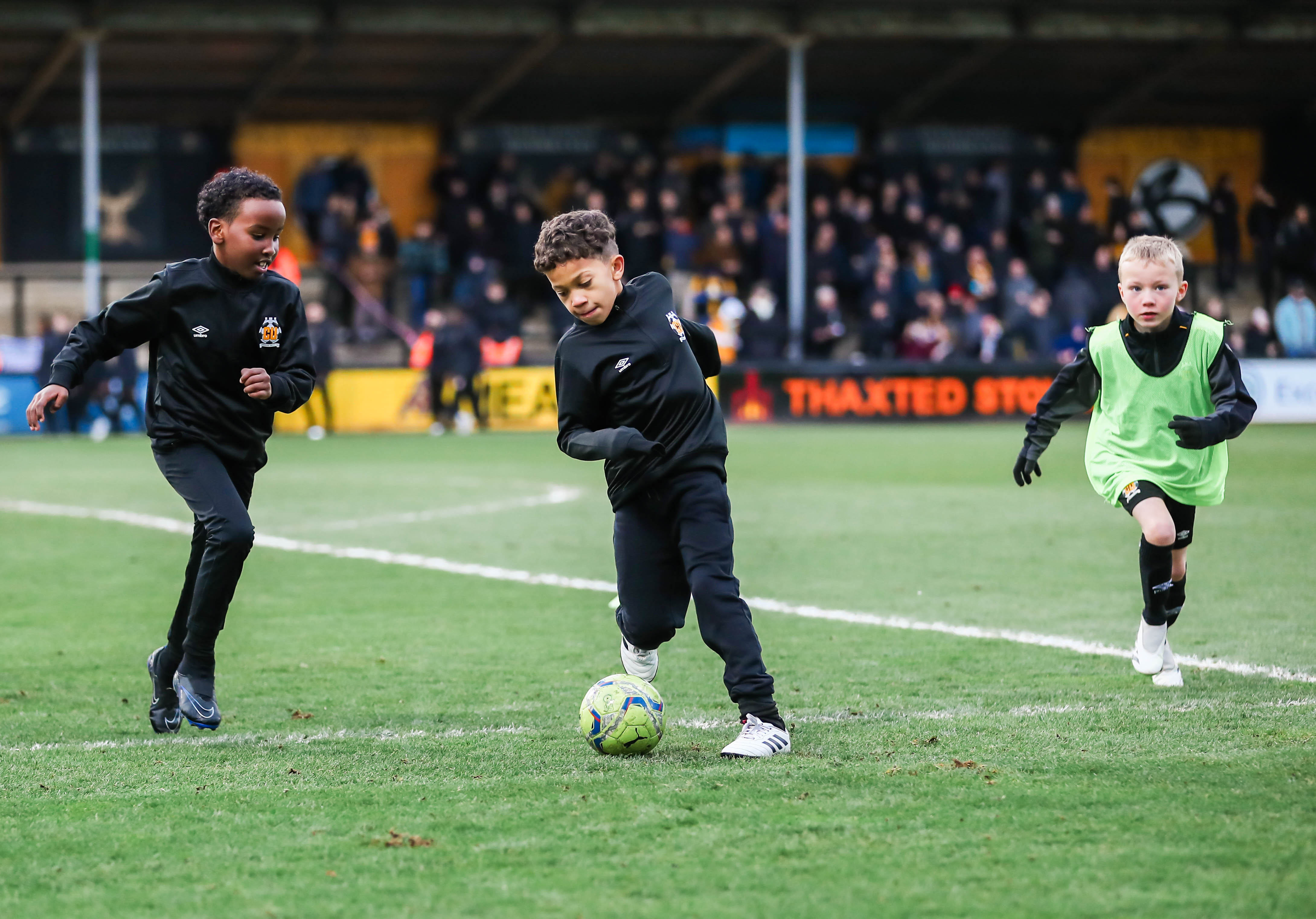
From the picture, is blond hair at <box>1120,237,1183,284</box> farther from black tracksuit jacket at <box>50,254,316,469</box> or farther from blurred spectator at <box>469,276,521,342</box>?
blurred spectator at <box>469,276,521,342</box>

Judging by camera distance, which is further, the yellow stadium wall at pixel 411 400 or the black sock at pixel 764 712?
the yellow stadium wall at pixel 411 400

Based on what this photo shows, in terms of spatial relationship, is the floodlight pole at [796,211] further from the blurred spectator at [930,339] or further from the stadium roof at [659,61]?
the blurred spectator at [930,339]

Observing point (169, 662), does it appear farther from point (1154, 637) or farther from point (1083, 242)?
point (1083, 242)

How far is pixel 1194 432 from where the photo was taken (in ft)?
18.9

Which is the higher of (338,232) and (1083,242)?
(338,232)

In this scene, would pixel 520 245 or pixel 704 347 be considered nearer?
pixel 704 347

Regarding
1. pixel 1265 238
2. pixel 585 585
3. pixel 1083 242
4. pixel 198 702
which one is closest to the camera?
pixel 198 702

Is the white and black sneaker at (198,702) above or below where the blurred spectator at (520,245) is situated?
below

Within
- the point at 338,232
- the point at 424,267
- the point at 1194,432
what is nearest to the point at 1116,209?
the point at 424,267

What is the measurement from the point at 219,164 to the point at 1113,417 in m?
27.5

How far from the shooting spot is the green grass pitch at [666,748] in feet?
11.9

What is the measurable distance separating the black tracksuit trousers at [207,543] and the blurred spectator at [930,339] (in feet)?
69.3

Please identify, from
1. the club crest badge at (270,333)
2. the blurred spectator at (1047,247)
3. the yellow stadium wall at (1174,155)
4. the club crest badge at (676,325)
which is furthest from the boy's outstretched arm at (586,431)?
the yellow stadium wall at (1174,155)

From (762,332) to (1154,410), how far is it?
64.5 feet
